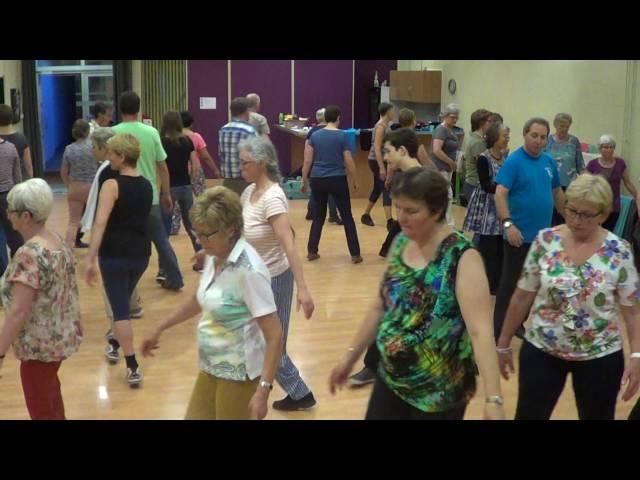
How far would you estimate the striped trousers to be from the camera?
4.10 meters

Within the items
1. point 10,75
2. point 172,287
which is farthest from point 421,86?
point 172,287

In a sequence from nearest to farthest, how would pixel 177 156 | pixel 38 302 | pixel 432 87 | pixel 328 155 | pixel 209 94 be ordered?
1. pixel 38 302
2. pixel 177 156
3. pixel 328 155
4. pixel 432 87
5. pixel 209 94

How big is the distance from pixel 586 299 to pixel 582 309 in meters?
0.04

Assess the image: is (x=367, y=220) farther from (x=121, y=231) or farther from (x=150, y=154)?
(x=121, y=231)

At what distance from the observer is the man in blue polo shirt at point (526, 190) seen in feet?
15.8

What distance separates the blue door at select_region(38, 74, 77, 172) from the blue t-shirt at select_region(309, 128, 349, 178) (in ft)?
28.7

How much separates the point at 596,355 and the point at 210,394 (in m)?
1.39

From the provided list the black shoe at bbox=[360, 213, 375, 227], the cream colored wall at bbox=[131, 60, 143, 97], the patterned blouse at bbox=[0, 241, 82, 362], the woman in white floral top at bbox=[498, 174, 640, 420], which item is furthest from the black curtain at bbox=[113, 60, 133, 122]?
the woman in white floral top at bbox=[498, 174, 640, 420]

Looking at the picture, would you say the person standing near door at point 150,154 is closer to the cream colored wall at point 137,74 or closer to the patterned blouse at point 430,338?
the patterned blouse at point 430,338

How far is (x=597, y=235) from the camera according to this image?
10.2ft

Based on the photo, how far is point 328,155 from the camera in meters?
8.15

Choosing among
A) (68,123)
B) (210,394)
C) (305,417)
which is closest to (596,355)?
(210,394)

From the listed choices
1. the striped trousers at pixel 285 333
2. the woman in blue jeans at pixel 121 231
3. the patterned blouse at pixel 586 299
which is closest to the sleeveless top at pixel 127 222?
the woman in blue jeans at pixel 121 231

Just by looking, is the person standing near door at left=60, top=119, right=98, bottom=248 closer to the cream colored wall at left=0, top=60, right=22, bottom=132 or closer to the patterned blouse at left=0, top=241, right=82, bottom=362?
the patterned blouse at left=0, top=241, right=82, bottom=362
